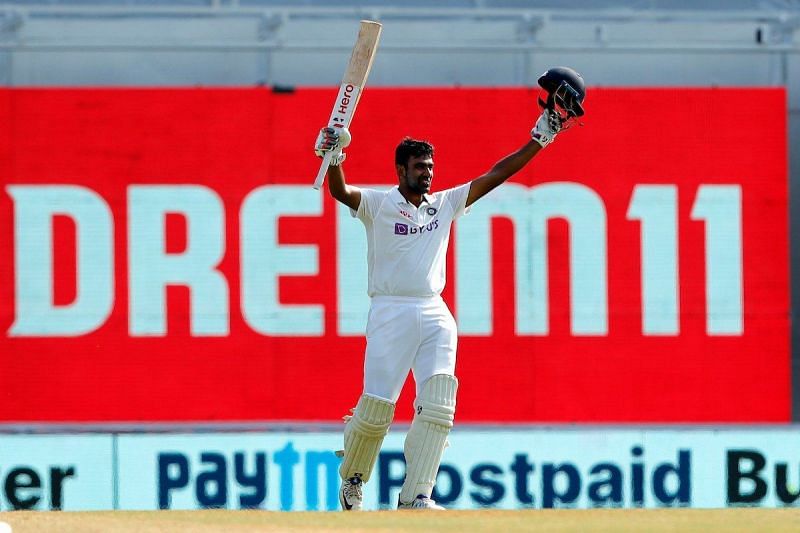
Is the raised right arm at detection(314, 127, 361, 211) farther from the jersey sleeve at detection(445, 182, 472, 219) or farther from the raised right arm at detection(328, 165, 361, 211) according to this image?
the jersey sleeve at detection(445, 182, 472, 219)

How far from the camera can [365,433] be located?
23.1 ft

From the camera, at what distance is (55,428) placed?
1081cm

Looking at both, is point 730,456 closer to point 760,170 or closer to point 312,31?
point 760,170

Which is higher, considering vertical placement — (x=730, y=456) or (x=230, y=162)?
(x=230, y=162)

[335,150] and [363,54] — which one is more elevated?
[363,54]

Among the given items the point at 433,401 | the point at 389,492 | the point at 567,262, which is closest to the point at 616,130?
the point at 567,262

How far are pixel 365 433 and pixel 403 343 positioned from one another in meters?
0.39

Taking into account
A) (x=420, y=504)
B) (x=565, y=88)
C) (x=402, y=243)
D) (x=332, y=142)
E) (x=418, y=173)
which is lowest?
(x=420, y=504)

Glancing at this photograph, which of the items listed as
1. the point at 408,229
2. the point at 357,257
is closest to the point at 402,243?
the point at 408,229

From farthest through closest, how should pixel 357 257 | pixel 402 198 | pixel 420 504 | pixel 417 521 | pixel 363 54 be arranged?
pixel 357 257 → pixel 363 54 → pixel 402 198 → pixel 420 504 → pixel 417 521

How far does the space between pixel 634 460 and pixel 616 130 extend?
2.22 m

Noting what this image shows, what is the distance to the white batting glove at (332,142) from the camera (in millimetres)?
6906

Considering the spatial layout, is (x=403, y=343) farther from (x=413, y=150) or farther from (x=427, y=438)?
(x=413, y=150)

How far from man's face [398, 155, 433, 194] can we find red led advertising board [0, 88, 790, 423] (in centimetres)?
427
